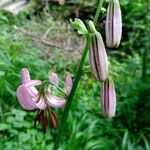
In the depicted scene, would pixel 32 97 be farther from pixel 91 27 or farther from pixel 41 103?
pixel 91 27

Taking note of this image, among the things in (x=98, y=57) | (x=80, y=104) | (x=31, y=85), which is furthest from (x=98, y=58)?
(x=80, y=104)

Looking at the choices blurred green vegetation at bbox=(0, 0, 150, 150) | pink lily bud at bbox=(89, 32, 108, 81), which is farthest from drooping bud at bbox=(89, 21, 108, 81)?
blurred green vegetation at bbox=(0, 0, 150, 150)

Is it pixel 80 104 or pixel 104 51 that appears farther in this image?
pixel 80 104

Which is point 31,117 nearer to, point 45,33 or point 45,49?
point 45,49

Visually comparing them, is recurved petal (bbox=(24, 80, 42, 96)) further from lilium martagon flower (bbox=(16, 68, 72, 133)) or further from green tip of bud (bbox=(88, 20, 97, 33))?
green tip of bud (bbox=(88, 20, 97, 33))

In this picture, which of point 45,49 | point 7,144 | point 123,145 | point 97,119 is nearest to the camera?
point 7,144

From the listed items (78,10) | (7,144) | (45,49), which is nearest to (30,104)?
(7,144)

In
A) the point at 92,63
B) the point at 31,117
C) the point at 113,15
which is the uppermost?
the point at 113,15
